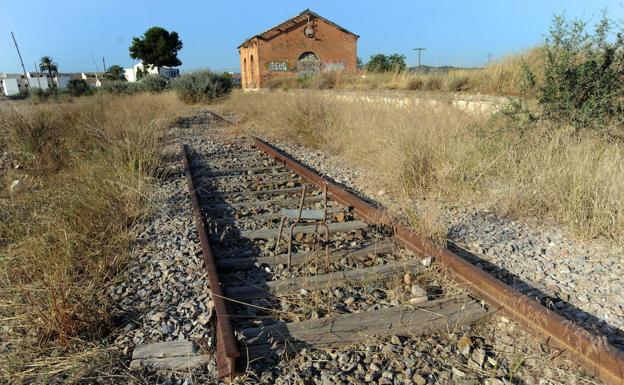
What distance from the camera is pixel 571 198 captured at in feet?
14.6

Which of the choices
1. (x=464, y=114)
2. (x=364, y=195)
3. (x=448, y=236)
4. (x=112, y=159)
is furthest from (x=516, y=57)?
(x=112, y=159)

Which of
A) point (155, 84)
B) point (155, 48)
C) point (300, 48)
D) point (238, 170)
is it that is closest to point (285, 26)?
point (300, 48)

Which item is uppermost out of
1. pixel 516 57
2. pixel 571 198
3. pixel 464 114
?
pixel 516 57

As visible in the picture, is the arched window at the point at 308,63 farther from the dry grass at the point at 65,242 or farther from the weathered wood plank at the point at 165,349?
the weathered wood plank at the point at 165,349

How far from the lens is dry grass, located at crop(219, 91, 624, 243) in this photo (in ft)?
14.2

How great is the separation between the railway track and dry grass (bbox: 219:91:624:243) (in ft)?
2.11

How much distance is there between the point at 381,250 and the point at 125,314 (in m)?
2.07

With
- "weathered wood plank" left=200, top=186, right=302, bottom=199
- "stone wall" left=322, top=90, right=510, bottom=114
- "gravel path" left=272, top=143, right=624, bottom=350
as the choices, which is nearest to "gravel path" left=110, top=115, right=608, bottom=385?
"gravel path" left=272, top=143, right=624, bottom=350

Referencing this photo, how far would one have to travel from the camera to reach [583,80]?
6.73m

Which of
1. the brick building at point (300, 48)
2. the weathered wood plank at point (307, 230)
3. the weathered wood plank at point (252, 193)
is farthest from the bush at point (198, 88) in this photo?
the weathered wood plank at point (307, 230)

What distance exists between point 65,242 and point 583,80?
706cm

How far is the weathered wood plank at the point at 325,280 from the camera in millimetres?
3186

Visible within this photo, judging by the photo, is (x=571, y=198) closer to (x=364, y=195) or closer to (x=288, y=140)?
(x=364, y=195)

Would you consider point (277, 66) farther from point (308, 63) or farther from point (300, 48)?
point (308, 63)
